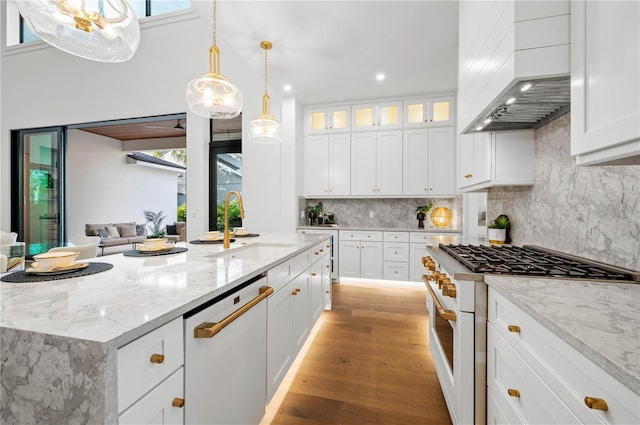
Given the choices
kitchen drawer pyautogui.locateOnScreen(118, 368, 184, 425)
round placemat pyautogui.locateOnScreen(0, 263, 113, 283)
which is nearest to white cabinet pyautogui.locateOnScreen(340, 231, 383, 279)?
round placemat pyautogui.locateOnScreen(0, 263, 113, 283)

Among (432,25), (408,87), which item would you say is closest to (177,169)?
(408,87)

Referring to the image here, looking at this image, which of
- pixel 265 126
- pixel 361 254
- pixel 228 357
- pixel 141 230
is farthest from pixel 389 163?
pixel 141 230

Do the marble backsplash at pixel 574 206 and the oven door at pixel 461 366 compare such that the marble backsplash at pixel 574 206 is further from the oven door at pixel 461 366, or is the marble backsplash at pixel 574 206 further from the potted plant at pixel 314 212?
the potted plant at pixel 314 212

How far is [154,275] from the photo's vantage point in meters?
1.16

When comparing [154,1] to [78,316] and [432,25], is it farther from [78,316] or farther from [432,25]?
[78,316]

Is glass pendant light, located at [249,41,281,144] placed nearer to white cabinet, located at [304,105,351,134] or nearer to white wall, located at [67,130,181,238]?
white cabinet, located at [304,105,351,134]

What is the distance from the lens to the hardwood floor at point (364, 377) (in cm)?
160

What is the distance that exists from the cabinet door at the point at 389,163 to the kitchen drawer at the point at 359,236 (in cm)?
69

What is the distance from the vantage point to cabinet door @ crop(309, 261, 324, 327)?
7.49 ft

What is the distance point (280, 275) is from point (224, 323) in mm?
667

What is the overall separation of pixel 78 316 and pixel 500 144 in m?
2.45

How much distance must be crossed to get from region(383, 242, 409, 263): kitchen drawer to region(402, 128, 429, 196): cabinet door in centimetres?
84

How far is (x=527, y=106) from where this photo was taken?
1.58 metres

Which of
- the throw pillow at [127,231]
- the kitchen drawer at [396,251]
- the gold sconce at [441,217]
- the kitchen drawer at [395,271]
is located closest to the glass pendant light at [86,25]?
the kitchen drawer at [396,251]
